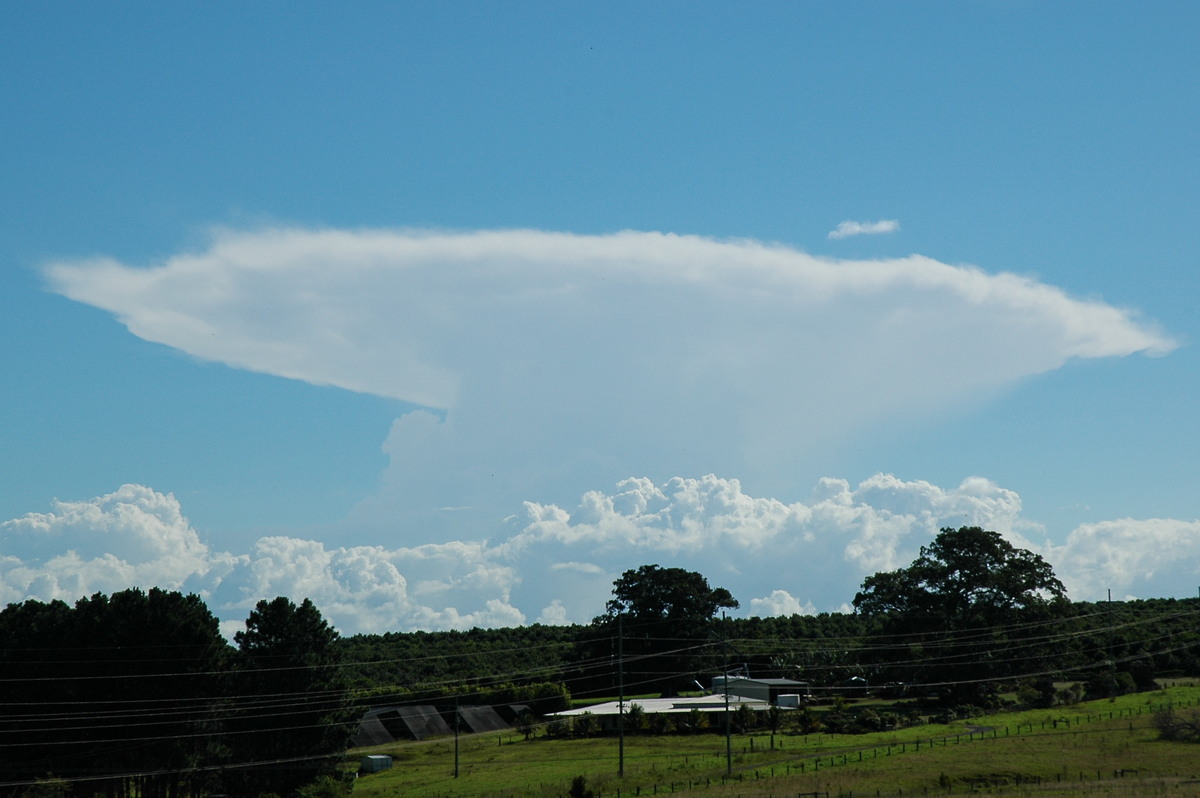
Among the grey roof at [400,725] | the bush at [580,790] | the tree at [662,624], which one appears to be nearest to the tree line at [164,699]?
the grey roof at [400,725]

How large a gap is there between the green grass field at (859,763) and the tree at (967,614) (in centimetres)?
929

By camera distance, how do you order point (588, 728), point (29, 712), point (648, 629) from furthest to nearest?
1. point (648, 629)
2. point (588, 728)
3. point (29, 712)

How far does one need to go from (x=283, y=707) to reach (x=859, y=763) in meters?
41.7

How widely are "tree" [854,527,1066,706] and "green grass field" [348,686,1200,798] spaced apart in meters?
9.29

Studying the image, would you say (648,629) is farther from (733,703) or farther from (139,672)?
(139,672)

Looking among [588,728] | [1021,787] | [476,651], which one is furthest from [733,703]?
[476,651]

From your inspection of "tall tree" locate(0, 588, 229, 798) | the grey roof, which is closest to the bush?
"tall tree" locate(0, 588, 229, 798)

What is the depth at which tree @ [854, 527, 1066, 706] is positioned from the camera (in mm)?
101000

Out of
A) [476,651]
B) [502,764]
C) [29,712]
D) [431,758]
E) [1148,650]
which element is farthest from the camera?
[476,651]

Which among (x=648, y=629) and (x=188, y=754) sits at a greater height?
(x=648, y=629)

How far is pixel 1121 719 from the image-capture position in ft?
259

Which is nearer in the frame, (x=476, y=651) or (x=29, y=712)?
(x=29, y=712)

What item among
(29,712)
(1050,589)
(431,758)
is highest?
(1050,589)

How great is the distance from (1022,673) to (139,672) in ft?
261
